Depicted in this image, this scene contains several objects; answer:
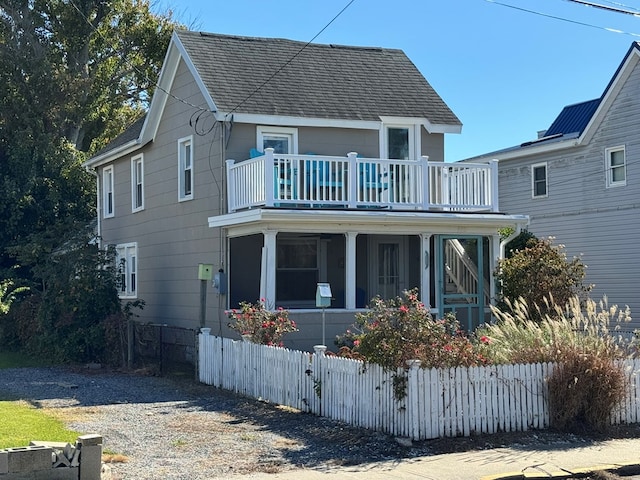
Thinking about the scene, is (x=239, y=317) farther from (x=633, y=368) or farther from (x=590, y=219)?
(x=590, y=219)

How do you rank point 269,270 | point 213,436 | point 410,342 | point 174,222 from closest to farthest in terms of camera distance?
point 410,342 < point 213,436 < point 269,270 < point 174,222

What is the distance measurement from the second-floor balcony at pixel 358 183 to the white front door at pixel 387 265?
7.20 feet

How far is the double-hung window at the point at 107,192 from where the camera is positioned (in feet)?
84.3

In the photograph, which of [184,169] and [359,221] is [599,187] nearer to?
[359,221]

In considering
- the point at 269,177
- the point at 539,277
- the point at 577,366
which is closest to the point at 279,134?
the point at 269,177

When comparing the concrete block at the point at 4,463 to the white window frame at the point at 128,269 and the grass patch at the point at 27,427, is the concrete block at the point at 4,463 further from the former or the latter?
the white window frame at the point at 128,269

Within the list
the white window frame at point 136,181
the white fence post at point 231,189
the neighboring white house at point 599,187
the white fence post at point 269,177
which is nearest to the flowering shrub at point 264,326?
the white fence post at point 269,177

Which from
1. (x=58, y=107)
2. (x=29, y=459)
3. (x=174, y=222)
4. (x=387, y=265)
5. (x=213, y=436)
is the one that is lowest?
(x=213, y=436)

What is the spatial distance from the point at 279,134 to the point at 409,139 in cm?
345

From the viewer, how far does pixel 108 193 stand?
85.1 feet

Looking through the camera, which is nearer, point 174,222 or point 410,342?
point 410,342

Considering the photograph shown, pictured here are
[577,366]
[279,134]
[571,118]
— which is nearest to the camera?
[577,366]

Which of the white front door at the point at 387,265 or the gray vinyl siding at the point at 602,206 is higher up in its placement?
the gray vinyl siding at the point at 602,206

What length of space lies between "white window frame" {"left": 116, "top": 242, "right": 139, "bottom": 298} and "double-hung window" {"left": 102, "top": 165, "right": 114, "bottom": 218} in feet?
5.70
